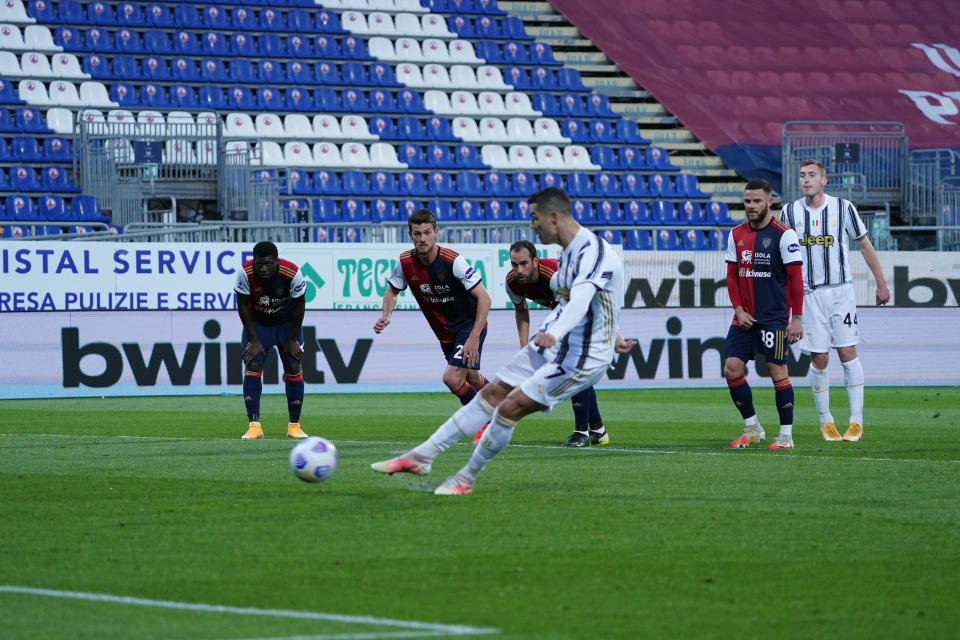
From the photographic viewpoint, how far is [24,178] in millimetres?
26078

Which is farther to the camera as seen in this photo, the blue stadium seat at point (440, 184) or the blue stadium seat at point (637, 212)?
the blue stadium seat at point (637, 212)

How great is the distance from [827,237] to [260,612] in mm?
8740

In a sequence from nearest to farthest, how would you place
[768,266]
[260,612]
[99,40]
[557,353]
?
[260,612]
[557,353]
[768,266]
[99,40]

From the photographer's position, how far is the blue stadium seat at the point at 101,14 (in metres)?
30.2

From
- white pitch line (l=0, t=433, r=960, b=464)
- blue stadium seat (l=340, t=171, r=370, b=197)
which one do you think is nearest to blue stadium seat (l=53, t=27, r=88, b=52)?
blue stadium seat (l=340, t=171, r=370, b=197)

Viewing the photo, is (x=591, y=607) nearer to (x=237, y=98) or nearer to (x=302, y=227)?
(x=302, y=227)

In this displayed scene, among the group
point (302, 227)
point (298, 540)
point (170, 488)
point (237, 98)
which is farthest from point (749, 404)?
point (237, 98)

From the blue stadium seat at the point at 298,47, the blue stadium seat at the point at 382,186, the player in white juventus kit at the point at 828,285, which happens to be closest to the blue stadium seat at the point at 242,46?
the blue stadium seat at the point at 298,47

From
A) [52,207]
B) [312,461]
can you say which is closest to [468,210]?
[52,207]

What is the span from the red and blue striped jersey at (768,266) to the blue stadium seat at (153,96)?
62.0ft

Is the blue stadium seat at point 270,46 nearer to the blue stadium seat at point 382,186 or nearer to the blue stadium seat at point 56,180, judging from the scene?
the blue stadium seat at point 382,186

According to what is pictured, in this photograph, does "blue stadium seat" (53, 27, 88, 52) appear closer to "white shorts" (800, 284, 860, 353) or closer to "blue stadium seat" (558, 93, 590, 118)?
"blue stadium seat" (558, 93, 590, 118)

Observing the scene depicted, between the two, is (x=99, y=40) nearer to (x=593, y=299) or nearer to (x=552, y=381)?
(x=593, y=299)

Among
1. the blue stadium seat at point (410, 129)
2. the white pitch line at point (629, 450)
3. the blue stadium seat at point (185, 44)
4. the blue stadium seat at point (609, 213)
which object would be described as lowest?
the white pitch line at point (629, 450)
